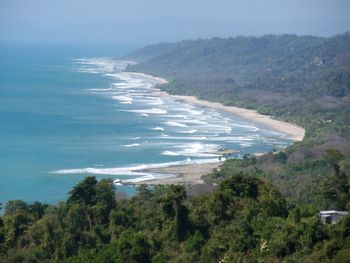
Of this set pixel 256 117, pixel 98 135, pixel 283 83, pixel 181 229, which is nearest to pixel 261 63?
pixel 283 83

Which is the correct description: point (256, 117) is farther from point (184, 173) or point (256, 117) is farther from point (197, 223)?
point (197, 223)

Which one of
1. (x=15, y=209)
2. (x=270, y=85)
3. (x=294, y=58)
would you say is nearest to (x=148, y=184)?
(x=15, y=209)

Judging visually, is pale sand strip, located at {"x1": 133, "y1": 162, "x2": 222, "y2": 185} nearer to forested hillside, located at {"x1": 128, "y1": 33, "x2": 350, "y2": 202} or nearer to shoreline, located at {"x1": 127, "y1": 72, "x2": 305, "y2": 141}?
forested hillside, located at {"x1": 128, "y1": 33, "x2": 350, "y2": 202}

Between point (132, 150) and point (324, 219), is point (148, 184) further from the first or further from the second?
point (324, 219)

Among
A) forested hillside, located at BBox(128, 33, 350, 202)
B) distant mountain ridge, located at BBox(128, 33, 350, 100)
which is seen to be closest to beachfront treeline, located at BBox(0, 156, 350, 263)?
forested hillside, located at BBox(128, 33, 350, 202)

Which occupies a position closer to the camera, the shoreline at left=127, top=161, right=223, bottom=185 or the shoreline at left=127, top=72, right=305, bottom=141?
the shoreline at left=127, top=161, right=223, bottom=185

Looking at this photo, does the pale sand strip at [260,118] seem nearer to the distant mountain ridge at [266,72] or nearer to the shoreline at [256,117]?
the shoreline at [256,117]
